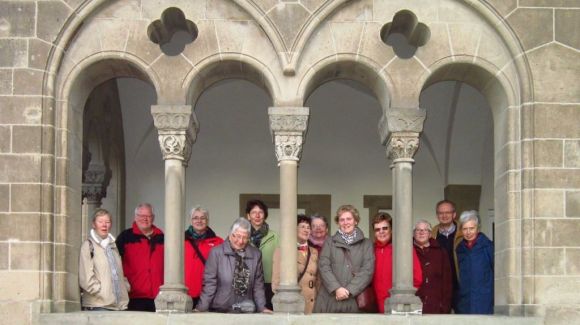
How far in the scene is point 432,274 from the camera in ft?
26.7

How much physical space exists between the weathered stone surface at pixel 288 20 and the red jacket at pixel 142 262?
6.38 ft

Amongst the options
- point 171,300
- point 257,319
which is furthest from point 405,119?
point 171,300

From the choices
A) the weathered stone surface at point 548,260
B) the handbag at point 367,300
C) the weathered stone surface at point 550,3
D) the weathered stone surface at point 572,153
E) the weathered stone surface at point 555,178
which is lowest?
the handbag at point 367,300

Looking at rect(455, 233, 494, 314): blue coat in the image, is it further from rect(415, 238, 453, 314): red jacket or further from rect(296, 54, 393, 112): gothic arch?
rect(296, 54, 393, 112): gothic arch

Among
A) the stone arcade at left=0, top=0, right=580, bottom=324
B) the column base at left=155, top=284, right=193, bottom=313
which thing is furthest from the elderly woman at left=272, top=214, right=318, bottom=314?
the column base at left=155, top=284, right=193, bottom=313

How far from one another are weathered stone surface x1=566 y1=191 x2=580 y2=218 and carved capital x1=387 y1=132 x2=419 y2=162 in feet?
3.97

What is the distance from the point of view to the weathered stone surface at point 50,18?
7891 mm

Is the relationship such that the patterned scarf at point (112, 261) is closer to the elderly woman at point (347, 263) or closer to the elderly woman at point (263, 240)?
the elderly woman at point (263, 240)

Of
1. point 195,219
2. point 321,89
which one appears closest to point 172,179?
point 195,219

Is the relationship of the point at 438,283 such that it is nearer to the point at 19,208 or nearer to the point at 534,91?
the point at 534,91

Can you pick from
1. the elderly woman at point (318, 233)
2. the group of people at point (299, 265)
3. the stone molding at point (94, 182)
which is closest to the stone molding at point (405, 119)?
the group of people at point (299, 265)

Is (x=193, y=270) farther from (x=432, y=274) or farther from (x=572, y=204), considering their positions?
(x=572, y=204)

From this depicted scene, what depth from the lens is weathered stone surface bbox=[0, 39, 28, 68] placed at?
25.8 feet

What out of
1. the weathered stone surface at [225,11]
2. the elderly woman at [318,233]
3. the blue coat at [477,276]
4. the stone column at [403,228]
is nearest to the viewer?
the stone column at [403,228]
